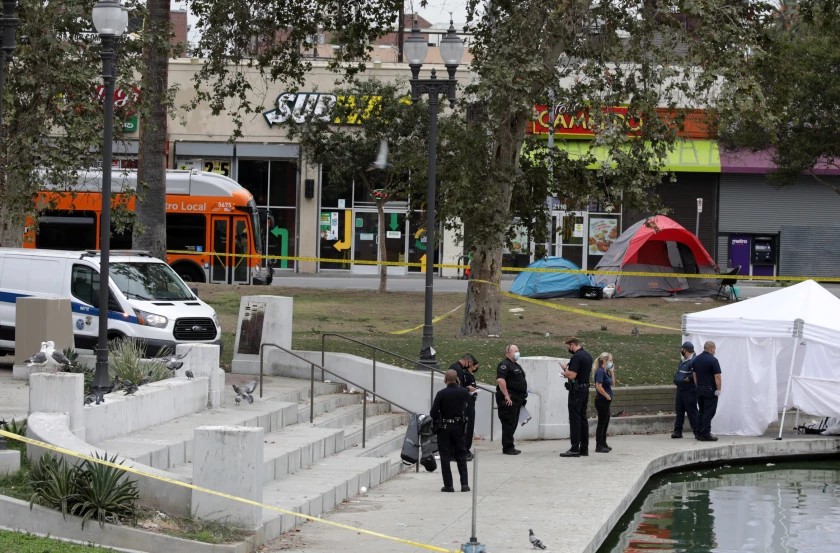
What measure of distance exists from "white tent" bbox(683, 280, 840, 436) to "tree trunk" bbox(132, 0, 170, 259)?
993 centimetres

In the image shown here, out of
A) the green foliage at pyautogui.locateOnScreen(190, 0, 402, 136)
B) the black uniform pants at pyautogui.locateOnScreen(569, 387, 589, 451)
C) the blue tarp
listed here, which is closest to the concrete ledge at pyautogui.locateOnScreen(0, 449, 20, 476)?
the black uniform pants at pyautogui.locateOnScreen(569, 387, 589, 451)

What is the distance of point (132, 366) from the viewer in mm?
15242

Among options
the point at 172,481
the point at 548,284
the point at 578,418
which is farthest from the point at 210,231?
the point at 172,481

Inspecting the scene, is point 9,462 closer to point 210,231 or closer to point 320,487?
point 320,487

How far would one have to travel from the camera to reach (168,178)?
123 ft

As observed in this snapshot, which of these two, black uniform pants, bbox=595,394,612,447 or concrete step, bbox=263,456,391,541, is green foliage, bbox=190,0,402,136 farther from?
concrete step, bbox=263,456,391,541

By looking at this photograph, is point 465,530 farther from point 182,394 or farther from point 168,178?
point 168,178

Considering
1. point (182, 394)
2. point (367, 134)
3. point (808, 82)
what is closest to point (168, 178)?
point (367, 134)

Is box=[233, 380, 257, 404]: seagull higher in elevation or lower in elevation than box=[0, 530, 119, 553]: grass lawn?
higher

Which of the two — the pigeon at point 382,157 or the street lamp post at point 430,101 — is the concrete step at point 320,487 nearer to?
the street lamp post at point 430,101

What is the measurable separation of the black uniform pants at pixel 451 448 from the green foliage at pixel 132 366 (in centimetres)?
378

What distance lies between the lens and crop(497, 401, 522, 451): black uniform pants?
57.8 feet

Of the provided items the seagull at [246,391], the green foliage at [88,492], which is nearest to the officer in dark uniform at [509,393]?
the seagull at [246,391]

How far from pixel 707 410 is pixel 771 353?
5.23 feet
